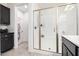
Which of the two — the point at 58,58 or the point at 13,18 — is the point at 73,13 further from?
the point at 13,18

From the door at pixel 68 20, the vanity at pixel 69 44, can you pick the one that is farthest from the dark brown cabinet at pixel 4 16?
the vanity at pixel 69 44

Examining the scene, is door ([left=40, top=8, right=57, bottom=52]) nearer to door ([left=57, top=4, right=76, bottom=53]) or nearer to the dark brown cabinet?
door ([left=57, top=4, right=76, bottom=53])

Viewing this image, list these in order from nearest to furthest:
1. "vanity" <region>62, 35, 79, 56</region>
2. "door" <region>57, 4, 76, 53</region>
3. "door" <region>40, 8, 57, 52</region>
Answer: "vanity" <region>62, 35, 79, 56</region>, "door" <region>57, 4, 76, 53</region>, "door" <region>40, 8, 57, 52</region>

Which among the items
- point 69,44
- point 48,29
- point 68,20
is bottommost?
point 69,44

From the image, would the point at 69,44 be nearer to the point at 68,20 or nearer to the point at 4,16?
the point at 68,20

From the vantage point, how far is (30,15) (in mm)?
1465

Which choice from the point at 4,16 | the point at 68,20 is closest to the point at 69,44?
the point at 68,20

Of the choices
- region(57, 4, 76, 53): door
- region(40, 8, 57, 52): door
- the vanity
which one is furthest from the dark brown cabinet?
the vanity

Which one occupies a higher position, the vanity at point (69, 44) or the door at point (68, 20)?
the door at point (68, 20)

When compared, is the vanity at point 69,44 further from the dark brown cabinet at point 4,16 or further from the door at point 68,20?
the dark brown cabinet at point 4,16

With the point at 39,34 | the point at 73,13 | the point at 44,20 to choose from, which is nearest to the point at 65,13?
the point at 73,13

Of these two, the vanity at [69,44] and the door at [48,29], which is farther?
the door at [48,29]

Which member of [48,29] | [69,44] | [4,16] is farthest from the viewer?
[48,29]

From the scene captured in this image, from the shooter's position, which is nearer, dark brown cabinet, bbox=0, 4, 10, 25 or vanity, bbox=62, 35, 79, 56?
vanity, bbox=62, 35, 79, 56
